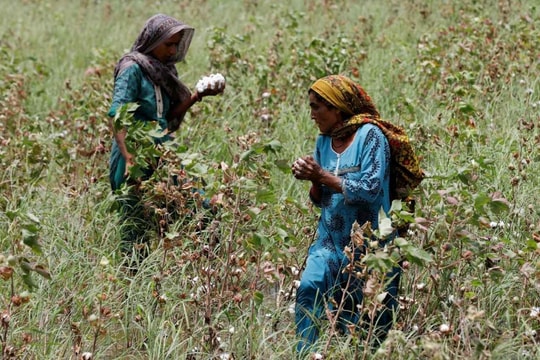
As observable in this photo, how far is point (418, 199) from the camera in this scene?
460 cm

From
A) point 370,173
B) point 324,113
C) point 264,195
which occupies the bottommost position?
point 264,195

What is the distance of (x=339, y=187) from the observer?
3.58m

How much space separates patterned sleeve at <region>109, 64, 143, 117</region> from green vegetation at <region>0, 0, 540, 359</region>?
1.24 feet

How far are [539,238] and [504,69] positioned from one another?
339 cm

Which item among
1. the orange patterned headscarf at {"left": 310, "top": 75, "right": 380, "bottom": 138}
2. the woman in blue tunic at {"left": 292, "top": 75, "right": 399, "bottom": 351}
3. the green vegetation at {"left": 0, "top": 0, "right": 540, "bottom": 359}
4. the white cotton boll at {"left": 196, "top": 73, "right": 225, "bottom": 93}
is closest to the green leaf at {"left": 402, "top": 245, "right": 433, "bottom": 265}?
the green vegetation at {"left": 0, "top": 0, "right": 540, "bottom": 359}

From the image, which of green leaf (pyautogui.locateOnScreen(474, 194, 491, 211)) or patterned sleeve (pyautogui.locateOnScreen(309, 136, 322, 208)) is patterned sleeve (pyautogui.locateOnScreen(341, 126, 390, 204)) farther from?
green leaf (pyautogui.locateOnScreen(474, 194, 491, 211))

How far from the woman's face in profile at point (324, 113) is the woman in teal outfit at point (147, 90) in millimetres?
902

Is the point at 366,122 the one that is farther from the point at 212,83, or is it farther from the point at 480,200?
the point at 212,83

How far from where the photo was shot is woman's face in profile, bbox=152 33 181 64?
462cm

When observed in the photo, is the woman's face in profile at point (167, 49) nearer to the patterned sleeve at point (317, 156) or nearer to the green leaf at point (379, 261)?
the patterned sleeve at point (317, 156)

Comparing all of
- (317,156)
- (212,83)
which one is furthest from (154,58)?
(317,156)

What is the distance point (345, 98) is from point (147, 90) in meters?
1.34

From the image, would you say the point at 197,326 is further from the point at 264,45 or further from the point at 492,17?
the point at 492,17

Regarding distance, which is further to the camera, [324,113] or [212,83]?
[212,83]
